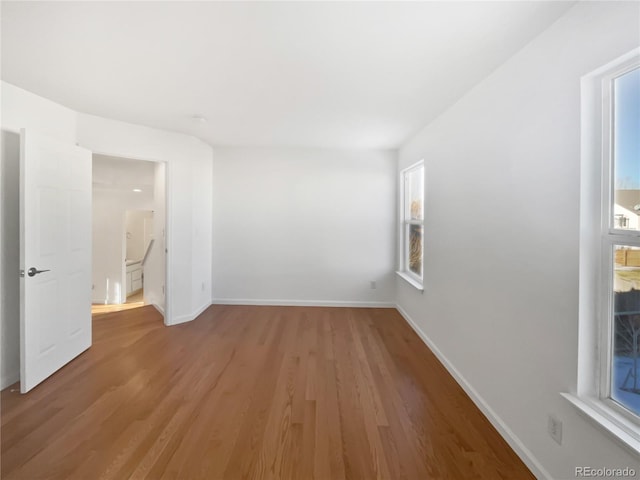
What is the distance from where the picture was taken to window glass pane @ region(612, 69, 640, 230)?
3.92 feet

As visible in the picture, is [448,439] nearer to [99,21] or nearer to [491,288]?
[491,288]

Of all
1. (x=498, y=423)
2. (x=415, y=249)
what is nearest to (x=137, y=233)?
(x=415, y=249)

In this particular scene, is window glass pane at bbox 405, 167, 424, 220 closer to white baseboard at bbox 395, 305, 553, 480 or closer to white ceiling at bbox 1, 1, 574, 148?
white ceiling at bbox 1, 1, 574, 148

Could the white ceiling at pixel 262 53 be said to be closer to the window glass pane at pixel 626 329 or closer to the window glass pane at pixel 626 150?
the window glass pane at pixel 626 150

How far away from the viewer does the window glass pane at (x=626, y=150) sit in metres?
1.20

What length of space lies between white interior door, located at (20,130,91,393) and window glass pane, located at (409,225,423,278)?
3.78 meters

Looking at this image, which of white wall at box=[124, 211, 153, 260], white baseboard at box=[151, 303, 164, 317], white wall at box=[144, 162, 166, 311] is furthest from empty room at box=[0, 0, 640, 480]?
white wall at box=[124, 211, 153, 260]

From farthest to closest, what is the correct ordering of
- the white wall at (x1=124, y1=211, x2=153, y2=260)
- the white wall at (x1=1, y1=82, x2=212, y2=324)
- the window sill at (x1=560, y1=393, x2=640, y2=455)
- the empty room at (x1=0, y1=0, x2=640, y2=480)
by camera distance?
1. the white wall at (x1=124, y1=211, x2=153, y2=260)
2. the white wall at (x1=1, y1=82, x2=212, y2=324)
3. the empty room at (x1=0, y1=0, x2=640, y2=480)
4. the window sill at (x1=560, y1=393, x2=640, y2=455)

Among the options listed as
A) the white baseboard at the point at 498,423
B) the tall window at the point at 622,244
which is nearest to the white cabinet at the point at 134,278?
the white baseboard at the point at 498,423

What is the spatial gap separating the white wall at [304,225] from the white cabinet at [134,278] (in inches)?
95.6

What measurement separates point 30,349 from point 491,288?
11.5 feet

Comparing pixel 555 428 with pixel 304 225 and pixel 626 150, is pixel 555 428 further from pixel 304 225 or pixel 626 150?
pixel 304 225

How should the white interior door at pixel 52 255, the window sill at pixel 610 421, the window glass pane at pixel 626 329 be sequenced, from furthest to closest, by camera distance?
the white interior door at pixel 52 255, the window glass pane at pixel 626 329, the window sill at pixel 610 421

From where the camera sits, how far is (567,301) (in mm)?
1407
